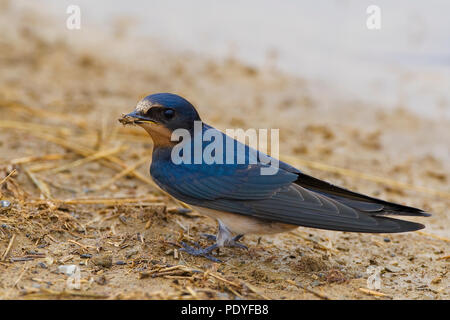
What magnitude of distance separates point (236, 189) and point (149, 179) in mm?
1433

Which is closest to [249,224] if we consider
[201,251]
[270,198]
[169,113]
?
[270,198]

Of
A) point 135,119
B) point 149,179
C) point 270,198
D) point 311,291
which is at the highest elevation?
point 135,119

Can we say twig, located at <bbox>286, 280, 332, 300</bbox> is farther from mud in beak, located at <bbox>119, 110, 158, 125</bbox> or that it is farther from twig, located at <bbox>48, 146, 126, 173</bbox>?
twig, located at <bbox>48, 146, 126, 173</bbox>

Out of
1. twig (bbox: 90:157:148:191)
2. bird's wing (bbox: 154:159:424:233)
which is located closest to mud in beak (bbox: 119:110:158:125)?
bird's wing (bbox: 154:159:424:233)

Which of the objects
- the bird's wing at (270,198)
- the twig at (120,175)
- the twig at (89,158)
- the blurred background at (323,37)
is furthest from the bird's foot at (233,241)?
the blurred background at (323,37)

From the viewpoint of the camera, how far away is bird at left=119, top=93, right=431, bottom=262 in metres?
3.42

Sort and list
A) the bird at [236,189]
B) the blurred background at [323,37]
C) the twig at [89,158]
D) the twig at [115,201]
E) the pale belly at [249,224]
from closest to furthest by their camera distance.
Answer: the bird at [236,189], the pale belly at [249,224], the twig at [115,201], the twig at [89,158], the blurred background at [323,37]

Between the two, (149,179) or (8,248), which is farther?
(149,179)

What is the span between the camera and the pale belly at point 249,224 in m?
3.55

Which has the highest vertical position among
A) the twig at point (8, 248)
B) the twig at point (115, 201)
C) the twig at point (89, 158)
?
the twig at point (89, 158)

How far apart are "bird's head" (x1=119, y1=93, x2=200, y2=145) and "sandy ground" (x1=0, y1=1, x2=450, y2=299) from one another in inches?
25.9

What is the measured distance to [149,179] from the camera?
15.9 ft

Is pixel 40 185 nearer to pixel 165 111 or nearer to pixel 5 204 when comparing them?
pixel 5 204

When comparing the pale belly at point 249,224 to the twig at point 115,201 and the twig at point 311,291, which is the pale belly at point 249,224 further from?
the twig at point 115,201
